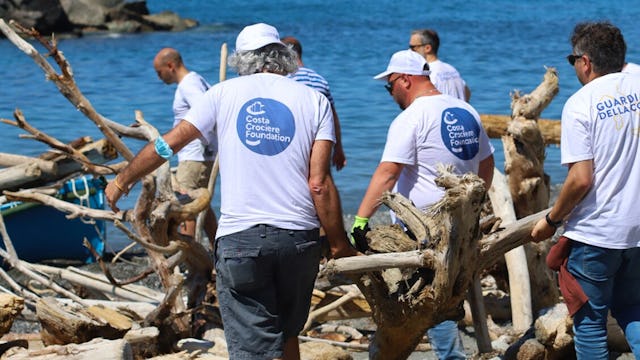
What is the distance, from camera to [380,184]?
15.9 ft

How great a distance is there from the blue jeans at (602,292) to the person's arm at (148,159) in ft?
5.64

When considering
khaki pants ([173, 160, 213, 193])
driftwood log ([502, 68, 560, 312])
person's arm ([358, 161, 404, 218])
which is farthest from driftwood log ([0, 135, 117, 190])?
person's arm ([358, 161, 404, 218])

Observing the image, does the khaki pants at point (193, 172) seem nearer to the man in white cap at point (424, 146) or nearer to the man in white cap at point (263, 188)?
the man in white cap at point (424, 146)

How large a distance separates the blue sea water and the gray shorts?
8.47 meters

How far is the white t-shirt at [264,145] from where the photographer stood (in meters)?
4.07

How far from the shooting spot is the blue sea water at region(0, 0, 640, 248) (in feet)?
60.0

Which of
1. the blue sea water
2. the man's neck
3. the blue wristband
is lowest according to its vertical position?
the blue sea water

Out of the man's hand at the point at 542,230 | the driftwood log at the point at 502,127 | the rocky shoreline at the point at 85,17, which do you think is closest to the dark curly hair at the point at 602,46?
the man's hand at the point at 542,230

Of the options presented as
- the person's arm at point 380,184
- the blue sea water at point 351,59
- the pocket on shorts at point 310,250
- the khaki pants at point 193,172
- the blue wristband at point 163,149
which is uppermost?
the blue wristband at point 163,149

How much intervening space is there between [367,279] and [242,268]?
2.40 ft

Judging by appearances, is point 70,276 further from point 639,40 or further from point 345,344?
point 639,40

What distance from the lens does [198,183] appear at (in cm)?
822

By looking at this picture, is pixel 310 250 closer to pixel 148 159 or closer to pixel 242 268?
pixel 242 268

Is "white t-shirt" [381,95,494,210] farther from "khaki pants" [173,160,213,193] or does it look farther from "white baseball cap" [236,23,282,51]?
"khaki pants" [173,160,213,193]
